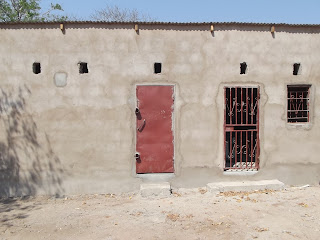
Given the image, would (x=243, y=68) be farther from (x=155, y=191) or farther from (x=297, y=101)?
(x=155, y=191)

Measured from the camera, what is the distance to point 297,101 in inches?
275

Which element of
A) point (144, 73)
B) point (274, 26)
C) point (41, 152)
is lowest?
point (41, 152)

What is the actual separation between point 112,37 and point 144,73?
Result: 1.06 meters

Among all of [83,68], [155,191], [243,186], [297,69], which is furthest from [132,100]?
[297,69]

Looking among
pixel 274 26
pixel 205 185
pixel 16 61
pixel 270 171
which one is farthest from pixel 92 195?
pixel 274 26

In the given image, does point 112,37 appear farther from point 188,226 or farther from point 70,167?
point 188,226

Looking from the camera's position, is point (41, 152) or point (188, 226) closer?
Result: point (188, 226)

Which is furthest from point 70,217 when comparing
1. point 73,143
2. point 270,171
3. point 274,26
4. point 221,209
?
point 274,26

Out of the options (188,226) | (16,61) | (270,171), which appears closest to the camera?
(188,226)

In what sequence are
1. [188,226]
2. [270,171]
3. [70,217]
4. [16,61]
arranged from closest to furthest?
[188,226]
[70,217]
[16,61]
[270,171]

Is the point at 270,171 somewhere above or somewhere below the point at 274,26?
below

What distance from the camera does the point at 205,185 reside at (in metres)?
6.48

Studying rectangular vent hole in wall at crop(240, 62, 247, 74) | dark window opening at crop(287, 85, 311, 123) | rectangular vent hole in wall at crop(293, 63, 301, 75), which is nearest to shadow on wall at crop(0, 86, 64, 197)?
rectangular vent hole in wall at crop(240, 62, 247, 74)

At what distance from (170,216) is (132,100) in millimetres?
2631
